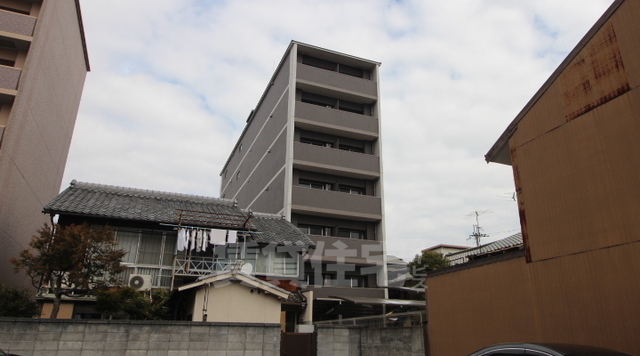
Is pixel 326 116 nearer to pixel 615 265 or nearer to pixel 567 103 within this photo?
pixel 567 103

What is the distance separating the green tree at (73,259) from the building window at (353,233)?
A: 17.8 meters

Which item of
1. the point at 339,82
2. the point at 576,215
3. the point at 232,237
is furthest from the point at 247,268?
the point at 339,82

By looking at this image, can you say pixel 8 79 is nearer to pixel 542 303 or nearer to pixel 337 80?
pixel 542 303

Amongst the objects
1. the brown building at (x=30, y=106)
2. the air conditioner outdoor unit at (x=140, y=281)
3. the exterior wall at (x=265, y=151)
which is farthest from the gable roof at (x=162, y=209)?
the exterior wall at (x=265, y=151)

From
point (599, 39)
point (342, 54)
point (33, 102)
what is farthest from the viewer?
point (342, 54)

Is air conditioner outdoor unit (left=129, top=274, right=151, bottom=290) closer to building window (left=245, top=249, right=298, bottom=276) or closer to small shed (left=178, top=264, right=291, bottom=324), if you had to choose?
small shed (left=178, top=264, right=291, bottom=324)

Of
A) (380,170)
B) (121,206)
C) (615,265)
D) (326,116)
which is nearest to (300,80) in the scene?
(326,116)

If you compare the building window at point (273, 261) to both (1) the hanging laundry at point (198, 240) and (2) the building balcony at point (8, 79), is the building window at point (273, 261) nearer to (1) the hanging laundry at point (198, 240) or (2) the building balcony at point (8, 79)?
(1) the hanging laundry at point (198, 240)

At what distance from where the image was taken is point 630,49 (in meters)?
9.41

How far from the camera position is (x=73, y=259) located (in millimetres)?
13695

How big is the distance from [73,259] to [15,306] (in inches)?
74.8

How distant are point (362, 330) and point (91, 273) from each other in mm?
8883

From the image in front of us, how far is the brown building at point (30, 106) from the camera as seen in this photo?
16812 mm

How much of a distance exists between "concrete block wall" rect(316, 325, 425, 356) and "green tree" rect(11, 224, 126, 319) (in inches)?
285
